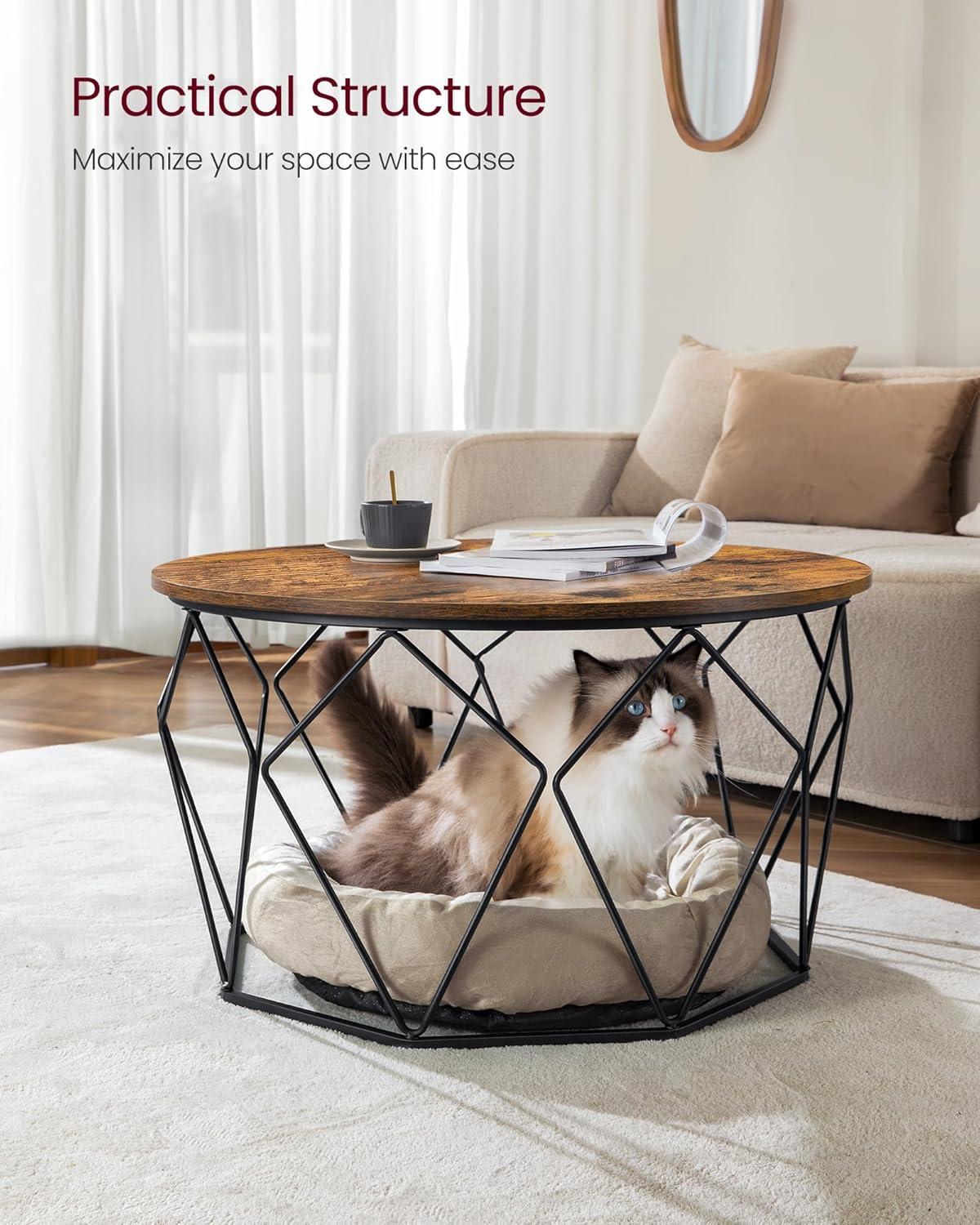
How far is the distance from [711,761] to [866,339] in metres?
2.18

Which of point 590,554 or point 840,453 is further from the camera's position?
point 840,453

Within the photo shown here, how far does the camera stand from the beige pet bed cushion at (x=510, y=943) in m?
1.34

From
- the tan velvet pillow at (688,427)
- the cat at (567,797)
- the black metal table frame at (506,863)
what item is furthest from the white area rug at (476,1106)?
the tan velvet pillow at (688,427)

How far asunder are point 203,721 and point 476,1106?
1825 millimetres

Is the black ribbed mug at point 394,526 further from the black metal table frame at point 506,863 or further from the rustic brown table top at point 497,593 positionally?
the black metal table frame at point 506,863

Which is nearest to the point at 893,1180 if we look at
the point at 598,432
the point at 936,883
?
the point at 936,883

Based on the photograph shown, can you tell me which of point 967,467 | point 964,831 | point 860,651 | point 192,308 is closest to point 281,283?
point 192,308

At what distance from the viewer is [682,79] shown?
149 inches

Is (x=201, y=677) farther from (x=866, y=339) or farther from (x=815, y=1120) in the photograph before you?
(x=815, y=1120)

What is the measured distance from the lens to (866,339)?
3363 millimetres

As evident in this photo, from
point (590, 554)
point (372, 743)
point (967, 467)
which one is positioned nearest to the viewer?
point (590, 554)

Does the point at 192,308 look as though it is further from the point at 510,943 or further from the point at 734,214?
the point at 510,943

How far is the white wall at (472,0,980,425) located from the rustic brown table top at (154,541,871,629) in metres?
1.97

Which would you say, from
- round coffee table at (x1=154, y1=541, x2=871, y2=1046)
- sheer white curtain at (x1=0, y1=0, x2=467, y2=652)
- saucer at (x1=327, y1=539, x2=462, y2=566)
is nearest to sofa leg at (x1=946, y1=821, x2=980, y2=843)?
round coffee table at (x1=154, y1=541, x2=871, y2=1046)
